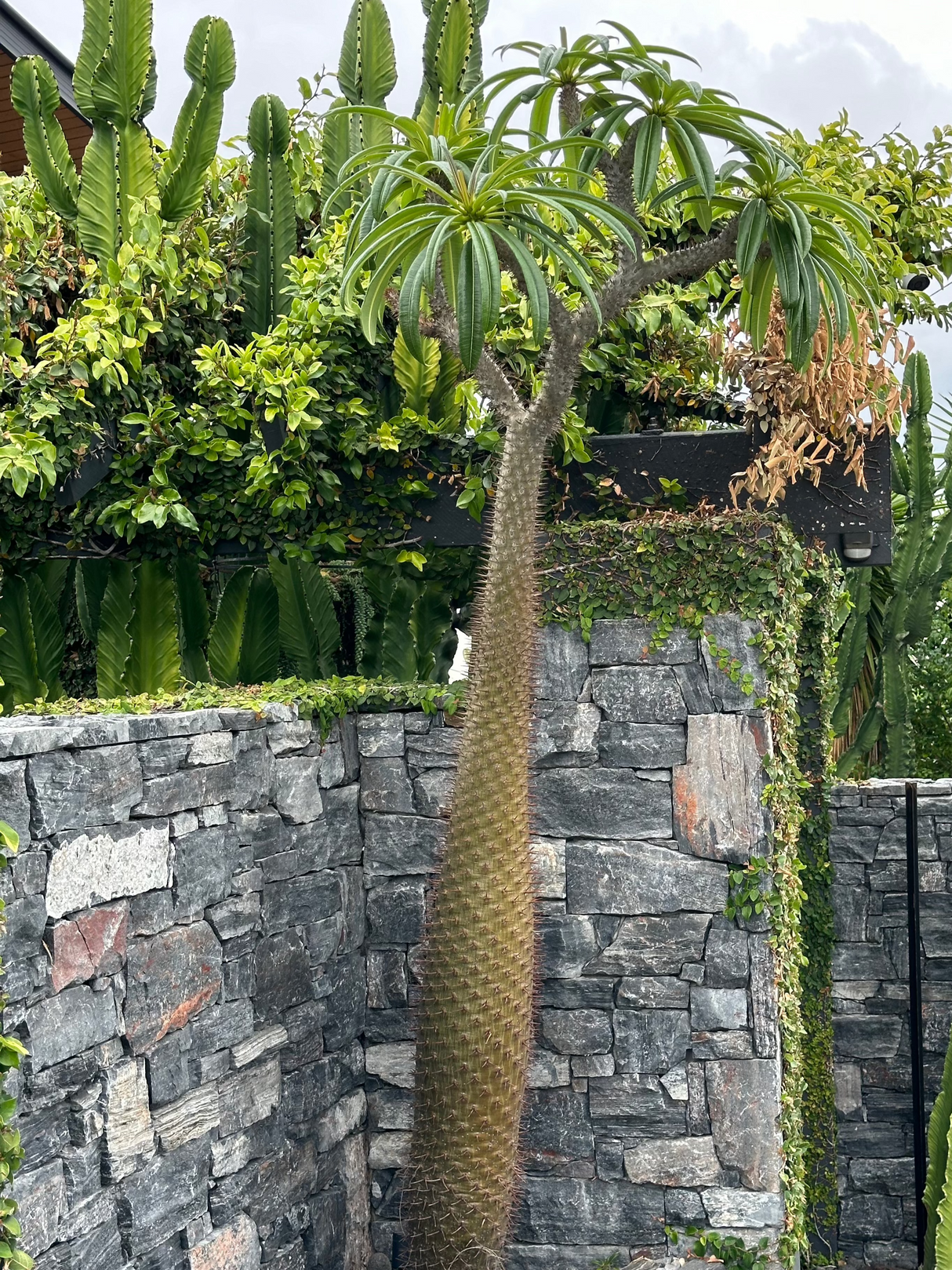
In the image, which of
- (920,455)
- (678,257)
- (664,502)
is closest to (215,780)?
(664,502)

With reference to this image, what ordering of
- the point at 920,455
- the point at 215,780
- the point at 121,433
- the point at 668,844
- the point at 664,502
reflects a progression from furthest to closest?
the point at 920,455, the point at 121,433, the point at 664,502, the point at 668,844, the point at 215,780

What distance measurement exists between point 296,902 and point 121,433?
2450 millimetres

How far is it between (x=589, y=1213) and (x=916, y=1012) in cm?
227

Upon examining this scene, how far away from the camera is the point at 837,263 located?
13.2ft

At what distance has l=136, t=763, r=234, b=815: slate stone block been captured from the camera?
327 centimetres

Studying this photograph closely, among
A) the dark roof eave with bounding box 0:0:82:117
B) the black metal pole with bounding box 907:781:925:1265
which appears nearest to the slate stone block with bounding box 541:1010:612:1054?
the black metal pole with bounding box 907:781:925:1265

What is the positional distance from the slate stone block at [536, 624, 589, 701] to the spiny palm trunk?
49cm

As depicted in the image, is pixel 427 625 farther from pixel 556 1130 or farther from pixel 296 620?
pixel 556 1130

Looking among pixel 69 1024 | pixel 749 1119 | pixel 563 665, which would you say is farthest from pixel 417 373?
pixel 749 1119

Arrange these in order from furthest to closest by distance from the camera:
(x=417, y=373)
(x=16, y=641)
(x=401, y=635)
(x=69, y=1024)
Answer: (x=16, y=641) < (x=401, y=635) < (x=417, y=373) < (x=69, y=1024)

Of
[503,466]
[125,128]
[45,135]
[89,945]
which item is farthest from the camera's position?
[45,135]

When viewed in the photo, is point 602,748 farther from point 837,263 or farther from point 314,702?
point 837,263

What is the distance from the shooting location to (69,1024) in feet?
9.31

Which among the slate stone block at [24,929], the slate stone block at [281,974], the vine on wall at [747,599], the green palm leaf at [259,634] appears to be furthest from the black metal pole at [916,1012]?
the slate stone block at [24,929]
